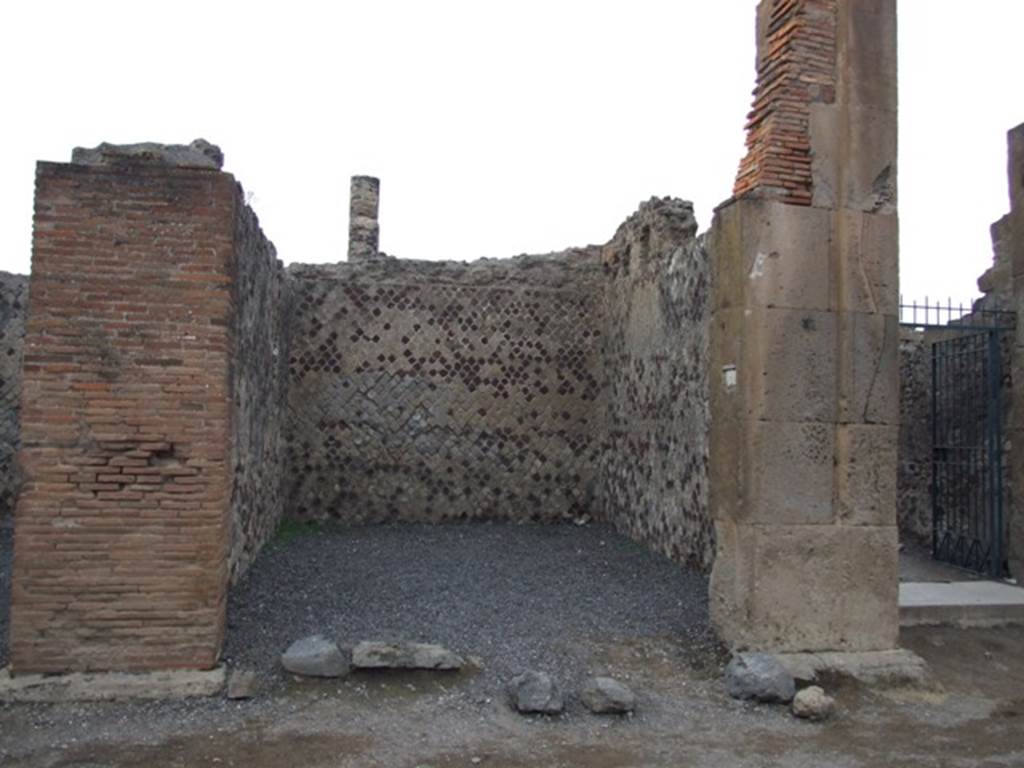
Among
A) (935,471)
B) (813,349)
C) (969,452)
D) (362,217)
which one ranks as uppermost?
(362,217)

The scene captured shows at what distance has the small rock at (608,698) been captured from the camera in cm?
454

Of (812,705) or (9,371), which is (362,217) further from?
(812,705)

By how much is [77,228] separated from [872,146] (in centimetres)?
479

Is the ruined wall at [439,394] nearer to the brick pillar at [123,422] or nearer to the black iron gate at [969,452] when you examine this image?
the black iron gate at [969,452]

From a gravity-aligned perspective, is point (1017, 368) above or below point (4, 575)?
above

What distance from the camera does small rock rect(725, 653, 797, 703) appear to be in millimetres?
4773

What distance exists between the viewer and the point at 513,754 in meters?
4.04

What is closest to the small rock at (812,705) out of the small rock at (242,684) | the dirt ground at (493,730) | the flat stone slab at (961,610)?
the dirt ground at (493,730)

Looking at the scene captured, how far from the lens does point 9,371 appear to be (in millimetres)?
9641

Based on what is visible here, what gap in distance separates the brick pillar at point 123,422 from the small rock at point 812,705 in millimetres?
3177

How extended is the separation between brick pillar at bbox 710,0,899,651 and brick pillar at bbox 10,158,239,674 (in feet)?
10.0

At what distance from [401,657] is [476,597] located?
174 centimetres

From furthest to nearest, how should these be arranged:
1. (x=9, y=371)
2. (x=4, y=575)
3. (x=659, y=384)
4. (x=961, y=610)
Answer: (x=9, y=371) < (x=659, y=384) < (x=4, y=575) < (x=961, y=610)

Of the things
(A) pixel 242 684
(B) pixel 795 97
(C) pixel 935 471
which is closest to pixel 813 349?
(B) pixel 795 97
